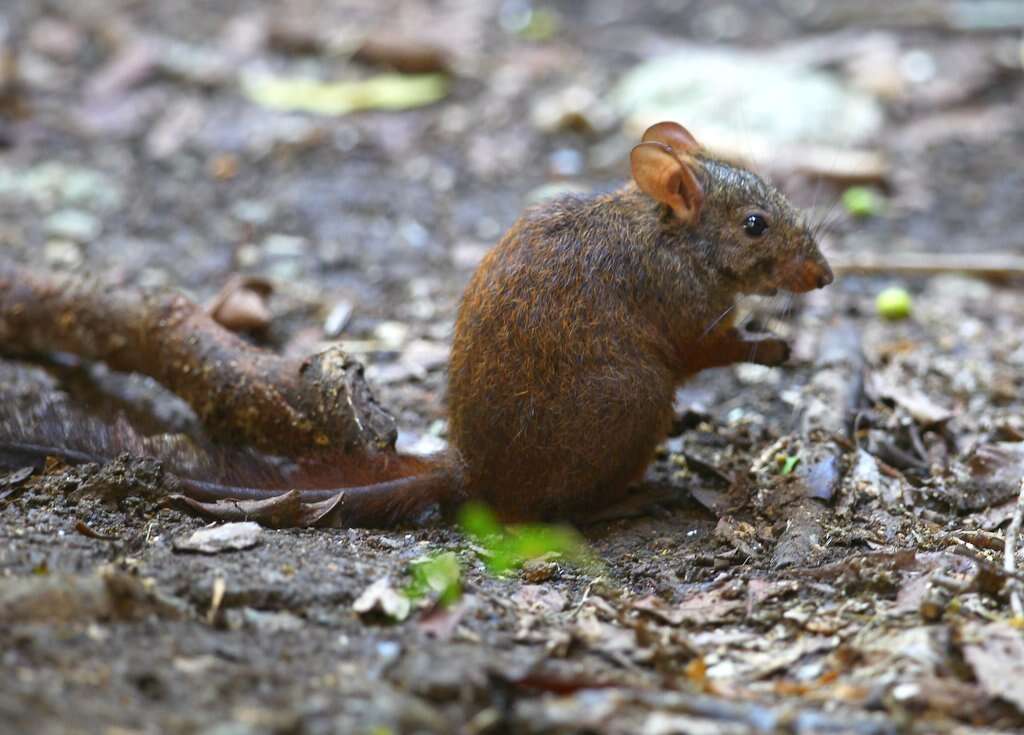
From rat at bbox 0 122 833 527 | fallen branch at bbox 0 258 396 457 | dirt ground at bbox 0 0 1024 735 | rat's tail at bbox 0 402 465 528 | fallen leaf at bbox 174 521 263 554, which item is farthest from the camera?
fallen branch at bbox 0 258 396 457

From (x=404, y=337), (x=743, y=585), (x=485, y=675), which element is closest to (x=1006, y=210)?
(x=404, y=337)

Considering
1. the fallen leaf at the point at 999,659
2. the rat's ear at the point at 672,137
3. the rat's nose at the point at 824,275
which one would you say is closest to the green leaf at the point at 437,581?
the fallen leaf at the point at 999,659

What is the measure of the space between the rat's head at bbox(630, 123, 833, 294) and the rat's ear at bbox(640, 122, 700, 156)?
0.44ft

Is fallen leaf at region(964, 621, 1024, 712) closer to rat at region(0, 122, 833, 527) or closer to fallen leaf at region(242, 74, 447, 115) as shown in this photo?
rat at region(0, 122, 833, 527)

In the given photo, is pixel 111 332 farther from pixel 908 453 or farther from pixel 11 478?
pixel 908 453

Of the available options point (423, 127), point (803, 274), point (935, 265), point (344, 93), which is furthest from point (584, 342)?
point (344, 93)

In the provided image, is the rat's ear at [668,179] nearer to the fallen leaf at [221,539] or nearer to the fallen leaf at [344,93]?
the fallen leaf at [221,539]

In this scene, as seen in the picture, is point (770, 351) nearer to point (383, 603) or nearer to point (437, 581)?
point (437, 581)

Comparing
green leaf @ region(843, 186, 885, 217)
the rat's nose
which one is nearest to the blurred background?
green leaf @ region(843, 186, 885, 217)

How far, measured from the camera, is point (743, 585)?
405cm

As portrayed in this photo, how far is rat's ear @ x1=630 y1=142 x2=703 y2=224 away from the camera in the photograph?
4953mm

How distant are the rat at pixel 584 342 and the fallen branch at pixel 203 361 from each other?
224mm

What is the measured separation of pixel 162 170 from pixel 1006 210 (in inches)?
227

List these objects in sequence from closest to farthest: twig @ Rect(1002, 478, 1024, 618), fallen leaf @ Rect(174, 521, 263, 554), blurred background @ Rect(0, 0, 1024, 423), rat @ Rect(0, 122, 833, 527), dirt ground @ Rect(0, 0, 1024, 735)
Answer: dirt ground @ Rect(0, 0, 1024, 735) → twig @ Rect(1002, 478, 1024, 618) → fallen leaf @ Rect(174, 521, 263, 554) → rat @ Rect(0, 122, 833, 527) → blurred background @ Rect(0, 0, 1024, 423)
